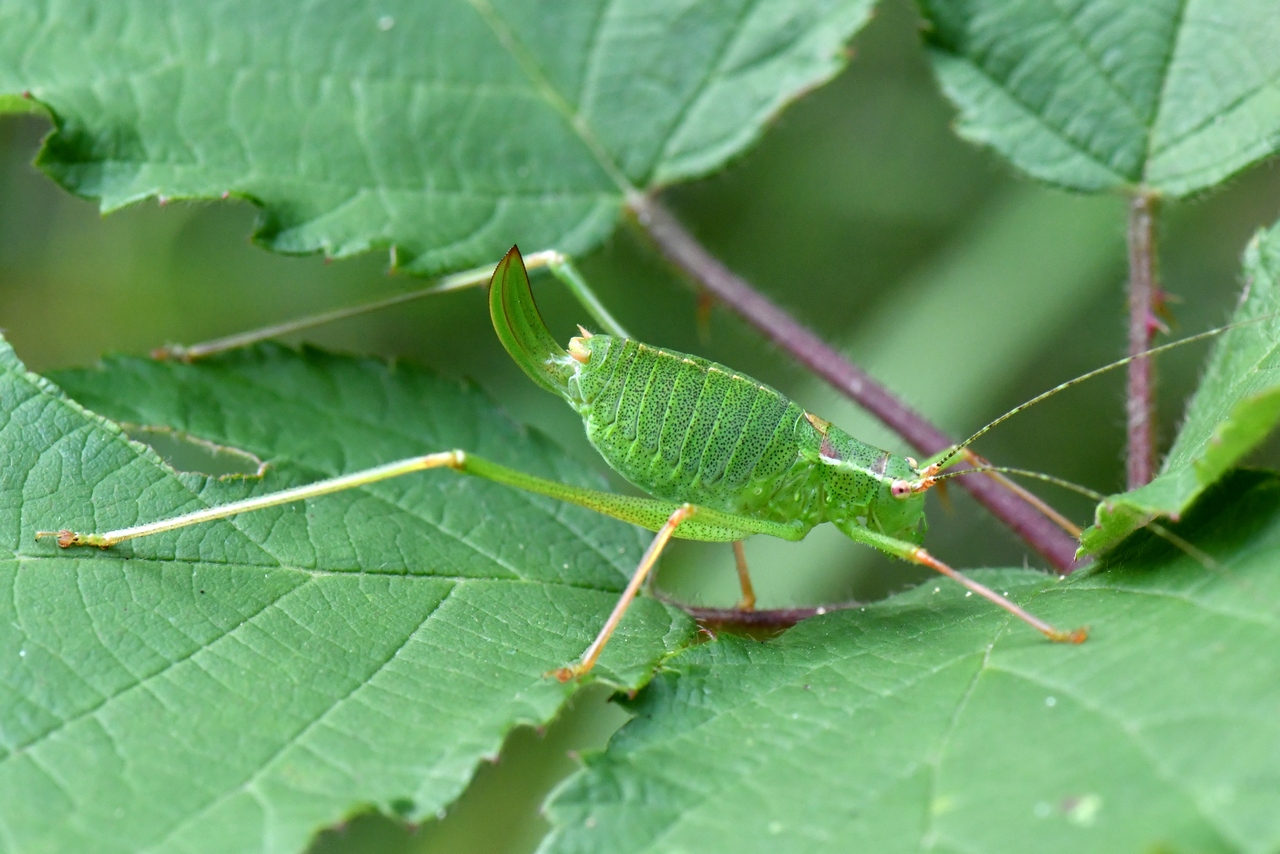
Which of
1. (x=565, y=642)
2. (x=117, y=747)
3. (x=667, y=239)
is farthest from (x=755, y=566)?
(x=117, y=747)

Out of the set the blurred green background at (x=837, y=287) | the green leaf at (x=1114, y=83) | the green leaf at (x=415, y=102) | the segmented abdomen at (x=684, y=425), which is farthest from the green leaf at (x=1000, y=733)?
the blurred green background at (x=837, y=287)

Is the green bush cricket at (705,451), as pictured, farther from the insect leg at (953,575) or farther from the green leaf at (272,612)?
the green leaf at (272,612)

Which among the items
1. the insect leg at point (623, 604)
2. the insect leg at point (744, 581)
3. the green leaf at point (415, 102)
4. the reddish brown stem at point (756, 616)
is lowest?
the insect leg at point (744, 581)

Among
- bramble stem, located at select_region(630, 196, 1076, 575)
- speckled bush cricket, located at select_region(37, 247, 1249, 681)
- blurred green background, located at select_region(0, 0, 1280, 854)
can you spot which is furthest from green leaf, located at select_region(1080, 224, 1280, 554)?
blurred green background, located at select_region(0, 0, 1280, 854)

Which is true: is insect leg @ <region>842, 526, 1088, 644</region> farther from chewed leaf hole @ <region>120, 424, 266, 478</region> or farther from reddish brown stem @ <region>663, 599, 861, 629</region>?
chewed leaf hole @ <region>120, 424, 266, 478</region>

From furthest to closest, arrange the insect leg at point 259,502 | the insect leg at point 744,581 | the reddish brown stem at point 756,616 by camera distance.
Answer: the insect leg at point 744,581 → the reddish brown stem at point 756,616 → the insect leg at point 259,502

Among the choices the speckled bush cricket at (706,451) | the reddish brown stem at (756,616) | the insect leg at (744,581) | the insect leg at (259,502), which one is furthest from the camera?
the insect leg at (744,581)

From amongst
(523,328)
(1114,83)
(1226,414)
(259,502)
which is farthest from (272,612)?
(1114,83)

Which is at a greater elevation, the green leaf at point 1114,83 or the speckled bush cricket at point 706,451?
the green leaf at point 1114,83
